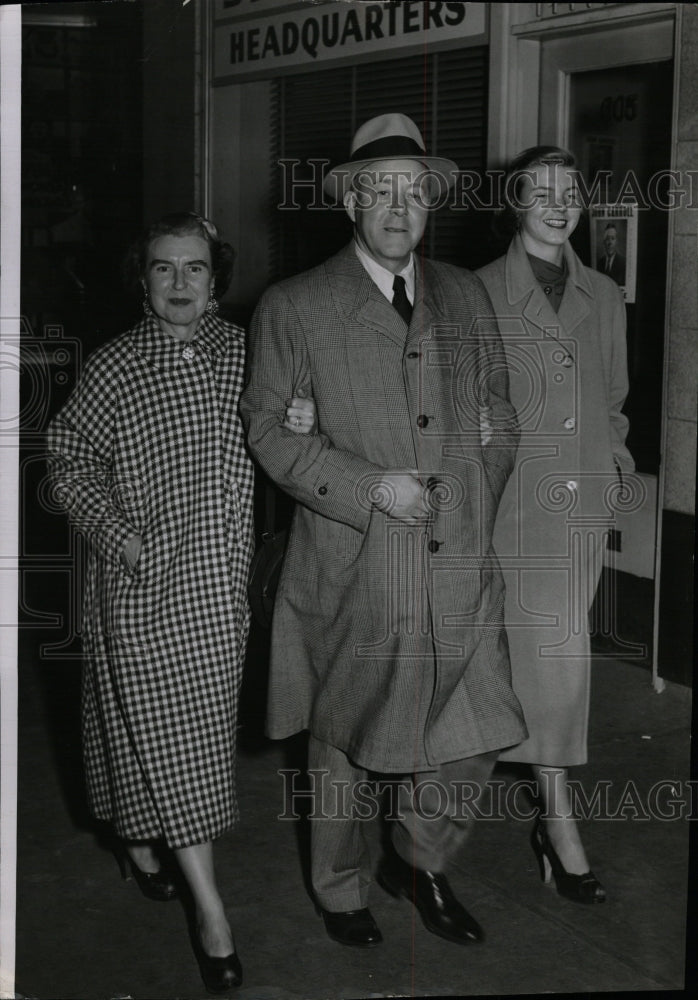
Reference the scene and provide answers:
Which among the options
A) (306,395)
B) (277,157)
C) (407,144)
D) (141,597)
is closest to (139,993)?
(141,597)

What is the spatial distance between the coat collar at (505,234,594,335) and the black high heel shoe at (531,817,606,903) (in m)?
1.38

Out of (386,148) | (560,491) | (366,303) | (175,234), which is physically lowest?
(560,491)

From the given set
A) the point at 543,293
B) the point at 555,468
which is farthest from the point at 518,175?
the point at 555,468

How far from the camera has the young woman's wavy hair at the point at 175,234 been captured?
125 inches

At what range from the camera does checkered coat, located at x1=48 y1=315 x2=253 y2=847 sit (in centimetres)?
321

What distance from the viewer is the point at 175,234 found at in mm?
3174

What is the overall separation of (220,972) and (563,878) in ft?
3.30

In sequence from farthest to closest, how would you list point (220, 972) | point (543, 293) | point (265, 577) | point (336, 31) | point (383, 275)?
point (336, 31) → point (543, 293) → point (265, 577) → point (383, 275) → point (220, 972)

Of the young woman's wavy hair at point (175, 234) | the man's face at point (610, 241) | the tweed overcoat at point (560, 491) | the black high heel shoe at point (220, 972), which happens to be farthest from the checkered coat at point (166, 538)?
the man's face at point (610, 241)

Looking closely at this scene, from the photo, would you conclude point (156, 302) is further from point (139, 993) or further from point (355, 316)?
point (139, 993)

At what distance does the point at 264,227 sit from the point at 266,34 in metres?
0.88

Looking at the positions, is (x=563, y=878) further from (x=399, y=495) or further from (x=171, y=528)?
(x=171, y=528)

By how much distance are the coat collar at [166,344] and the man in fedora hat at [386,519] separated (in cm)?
12

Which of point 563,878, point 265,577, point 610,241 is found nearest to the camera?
point 265,577
